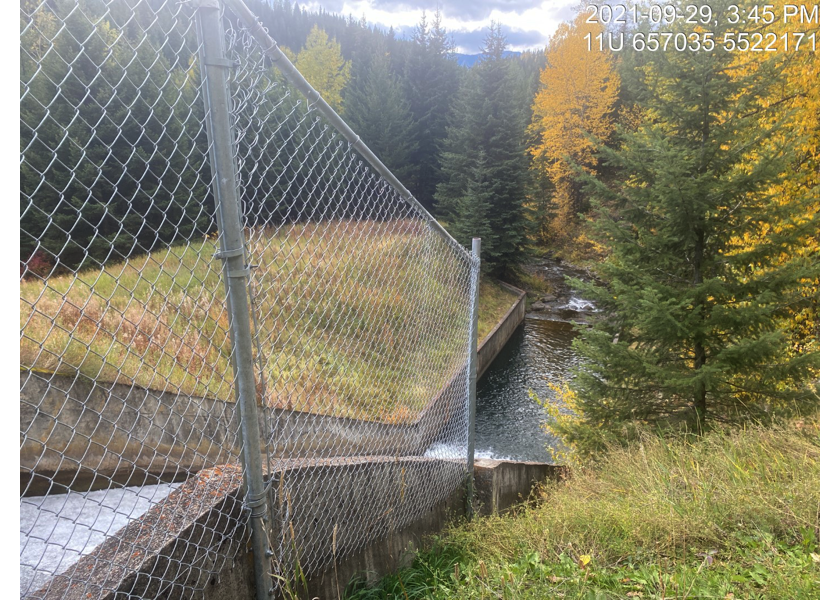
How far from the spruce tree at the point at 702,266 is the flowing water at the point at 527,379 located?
112 centimetres

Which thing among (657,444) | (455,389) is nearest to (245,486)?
(455,389)

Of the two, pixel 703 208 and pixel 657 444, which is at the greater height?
pixel 703 208

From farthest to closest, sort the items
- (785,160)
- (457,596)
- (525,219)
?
(525,219) < (785,160) < (457,596)

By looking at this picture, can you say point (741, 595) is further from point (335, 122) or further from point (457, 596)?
point (335, 122)

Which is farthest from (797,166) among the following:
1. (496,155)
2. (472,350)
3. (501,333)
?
(496,155)

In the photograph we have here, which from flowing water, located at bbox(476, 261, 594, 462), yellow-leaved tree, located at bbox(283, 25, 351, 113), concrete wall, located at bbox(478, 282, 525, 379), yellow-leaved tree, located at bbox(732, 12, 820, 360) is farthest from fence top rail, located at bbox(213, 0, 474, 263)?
yellow-leaved tree, located at bbox(283, 25, 351, 113)

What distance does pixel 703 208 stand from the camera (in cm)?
606

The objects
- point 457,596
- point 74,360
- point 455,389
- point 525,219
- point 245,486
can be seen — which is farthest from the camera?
point 525,219

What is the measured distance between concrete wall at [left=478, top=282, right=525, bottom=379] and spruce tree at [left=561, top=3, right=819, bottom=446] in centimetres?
800

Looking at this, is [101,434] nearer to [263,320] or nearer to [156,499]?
[156,499]

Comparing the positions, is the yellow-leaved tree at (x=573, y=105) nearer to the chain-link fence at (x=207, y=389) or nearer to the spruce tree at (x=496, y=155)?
the spruce tree at (x=496, y=155)

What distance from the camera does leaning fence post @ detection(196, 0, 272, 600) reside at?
5.58 ft

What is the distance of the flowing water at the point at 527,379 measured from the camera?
36.8 ft

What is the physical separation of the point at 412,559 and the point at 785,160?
19.5 feet
